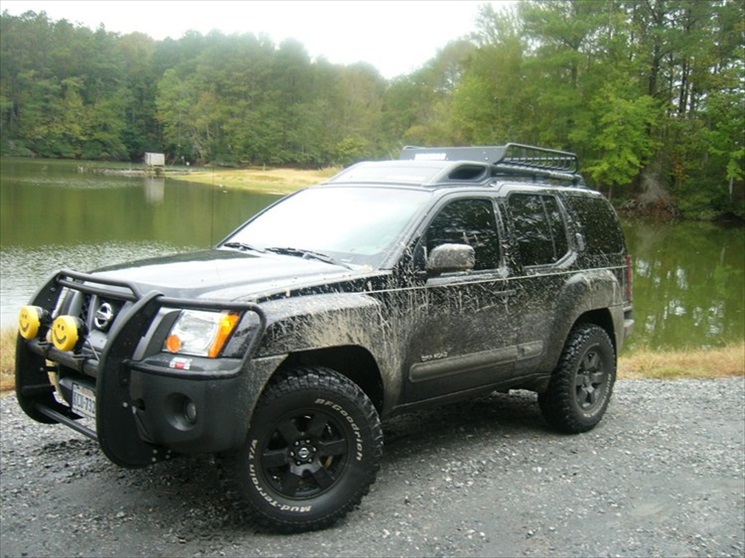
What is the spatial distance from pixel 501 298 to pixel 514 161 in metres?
1.72

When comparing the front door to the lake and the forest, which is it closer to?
the lake

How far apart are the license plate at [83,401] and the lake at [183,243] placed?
2.56 meters

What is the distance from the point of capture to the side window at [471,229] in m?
4.70

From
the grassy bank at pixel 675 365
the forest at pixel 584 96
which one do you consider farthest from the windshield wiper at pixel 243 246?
the forest at pixel 584 96

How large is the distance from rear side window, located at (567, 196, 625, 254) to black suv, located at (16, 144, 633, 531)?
0.06 metres

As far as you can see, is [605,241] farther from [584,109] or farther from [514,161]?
[584,109]

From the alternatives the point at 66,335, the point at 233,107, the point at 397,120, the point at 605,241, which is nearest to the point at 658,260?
the point at 233,107

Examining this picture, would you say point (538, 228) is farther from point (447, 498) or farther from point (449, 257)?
point (447, 498)

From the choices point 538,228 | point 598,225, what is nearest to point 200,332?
point 538,228

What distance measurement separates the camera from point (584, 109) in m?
44.3

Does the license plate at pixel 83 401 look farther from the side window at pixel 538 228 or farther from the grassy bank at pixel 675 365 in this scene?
the grassy bank at pixel 675 365

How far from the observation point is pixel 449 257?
4367 mm

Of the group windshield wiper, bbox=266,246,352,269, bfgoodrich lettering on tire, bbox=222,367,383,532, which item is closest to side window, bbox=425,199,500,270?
windshield wiper, bbox=266,246,352,269

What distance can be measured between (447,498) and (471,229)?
1.78m
